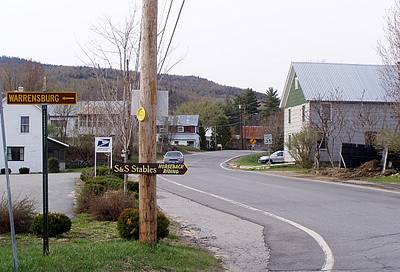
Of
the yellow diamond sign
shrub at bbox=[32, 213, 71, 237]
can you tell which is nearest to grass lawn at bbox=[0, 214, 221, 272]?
shrub at bbox=[32, 213, 71, 237]

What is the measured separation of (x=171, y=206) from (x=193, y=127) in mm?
96881

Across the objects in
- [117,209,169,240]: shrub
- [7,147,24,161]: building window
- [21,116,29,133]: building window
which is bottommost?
[117,209,169,240]: shrub

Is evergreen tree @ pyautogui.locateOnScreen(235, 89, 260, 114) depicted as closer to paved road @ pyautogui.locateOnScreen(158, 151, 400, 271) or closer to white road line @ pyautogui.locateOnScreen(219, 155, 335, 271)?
paved road @ pyautogui.locateOnScreen(158, 151, 400, 271)

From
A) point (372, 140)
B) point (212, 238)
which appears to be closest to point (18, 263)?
point (212, 238)

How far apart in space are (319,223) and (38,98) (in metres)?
9.00

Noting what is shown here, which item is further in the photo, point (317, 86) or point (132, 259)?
point (317, 86)

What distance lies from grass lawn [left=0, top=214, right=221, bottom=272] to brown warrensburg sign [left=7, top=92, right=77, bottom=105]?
2.11 metres

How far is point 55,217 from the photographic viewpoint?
37.0 feet

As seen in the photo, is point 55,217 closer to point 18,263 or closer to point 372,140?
point 18,263

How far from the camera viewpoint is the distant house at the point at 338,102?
4431 centimetres

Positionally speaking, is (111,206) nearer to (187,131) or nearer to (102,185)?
(102,185)

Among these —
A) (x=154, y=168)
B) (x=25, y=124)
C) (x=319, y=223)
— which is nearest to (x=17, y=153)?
(x=25, y=124)

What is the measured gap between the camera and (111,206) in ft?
47.3

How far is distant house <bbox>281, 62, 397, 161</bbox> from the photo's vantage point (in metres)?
44.3
